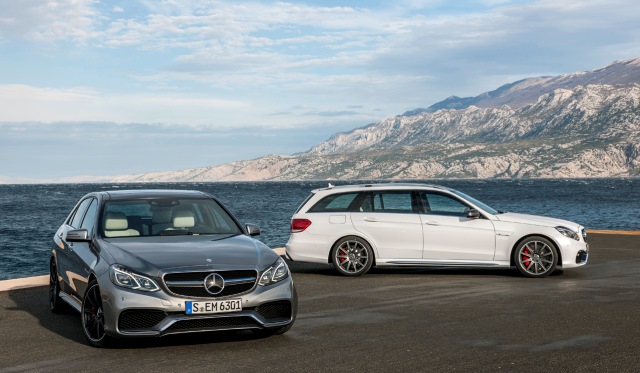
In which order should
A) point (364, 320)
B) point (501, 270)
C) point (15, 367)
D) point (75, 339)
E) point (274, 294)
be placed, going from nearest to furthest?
point (15, 367)
point (274, 294)
point (75, 339)
point (364, 320)
point (501, 270)

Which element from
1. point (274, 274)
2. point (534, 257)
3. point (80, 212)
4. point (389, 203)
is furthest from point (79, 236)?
point (534, 257)

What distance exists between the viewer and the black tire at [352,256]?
46.7 ft

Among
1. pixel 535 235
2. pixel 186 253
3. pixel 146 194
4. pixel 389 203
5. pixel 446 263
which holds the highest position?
pixel 146 194

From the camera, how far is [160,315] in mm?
7688

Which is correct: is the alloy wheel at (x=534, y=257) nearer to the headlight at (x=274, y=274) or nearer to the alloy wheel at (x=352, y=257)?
the alloy wheel at (x=352, y=257)

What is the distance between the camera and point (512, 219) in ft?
46.4

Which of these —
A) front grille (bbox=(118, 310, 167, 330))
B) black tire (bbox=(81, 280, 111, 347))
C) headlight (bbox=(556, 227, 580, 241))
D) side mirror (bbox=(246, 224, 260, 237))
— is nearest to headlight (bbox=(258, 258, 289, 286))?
side mirror (bbox=(246, 224, 260, 237))

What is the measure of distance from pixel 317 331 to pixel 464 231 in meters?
5.79

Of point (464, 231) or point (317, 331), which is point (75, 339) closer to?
point (317, 331)

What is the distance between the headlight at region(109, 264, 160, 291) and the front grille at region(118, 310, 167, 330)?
0.22m

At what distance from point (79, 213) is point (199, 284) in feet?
11.1

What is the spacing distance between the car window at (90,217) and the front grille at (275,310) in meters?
2.35

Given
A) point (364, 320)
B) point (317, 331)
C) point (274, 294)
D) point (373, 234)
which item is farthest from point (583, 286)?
point (274, 294)

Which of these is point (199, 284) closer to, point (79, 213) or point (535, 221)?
point (79, 213)
